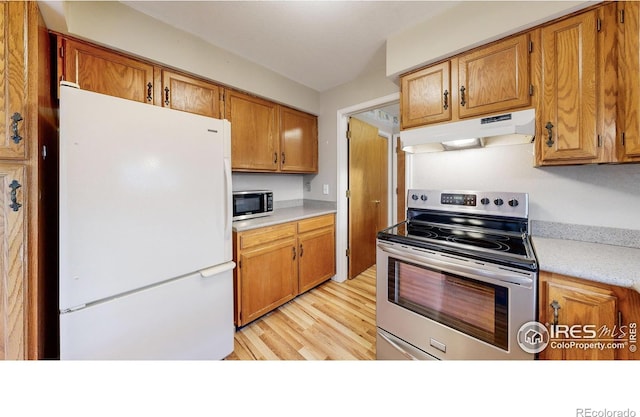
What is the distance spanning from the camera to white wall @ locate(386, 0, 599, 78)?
1188 mm

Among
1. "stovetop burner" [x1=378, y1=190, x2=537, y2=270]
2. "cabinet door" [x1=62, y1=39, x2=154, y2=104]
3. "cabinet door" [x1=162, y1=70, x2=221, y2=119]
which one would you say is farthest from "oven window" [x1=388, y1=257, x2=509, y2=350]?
"cabinet door" [x1=62, y1=39, x2=154, y2=104]

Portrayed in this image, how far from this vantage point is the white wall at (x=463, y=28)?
1.19 m

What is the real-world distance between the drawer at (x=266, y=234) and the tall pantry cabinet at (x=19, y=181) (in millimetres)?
1032

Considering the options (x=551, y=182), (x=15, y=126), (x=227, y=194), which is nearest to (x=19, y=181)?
(x=15, y=126)

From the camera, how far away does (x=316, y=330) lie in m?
1.82

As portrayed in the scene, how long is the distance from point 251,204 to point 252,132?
715 mm

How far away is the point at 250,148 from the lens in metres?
2.15

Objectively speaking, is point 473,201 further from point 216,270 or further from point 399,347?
point 216,270

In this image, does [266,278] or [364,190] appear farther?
[364,190]

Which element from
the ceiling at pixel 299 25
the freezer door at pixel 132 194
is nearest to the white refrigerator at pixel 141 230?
the freezer door at pixel 132 194

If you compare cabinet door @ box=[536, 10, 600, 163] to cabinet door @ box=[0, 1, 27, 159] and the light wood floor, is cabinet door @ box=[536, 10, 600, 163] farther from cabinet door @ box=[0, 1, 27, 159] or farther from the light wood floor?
cabinet door @ box=[0, 1, 27, 159]
